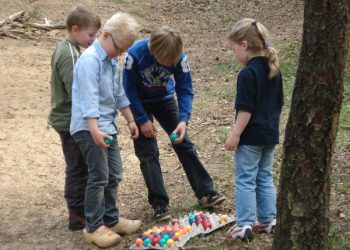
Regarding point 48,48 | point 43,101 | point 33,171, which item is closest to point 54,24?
point 48,48

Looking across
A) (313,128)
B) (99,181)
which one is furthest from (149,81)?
(313,128)

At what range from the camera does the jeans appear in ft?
14.6

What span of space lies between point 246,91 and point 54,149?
377cm

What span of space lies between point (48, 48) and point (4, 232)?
7436 millimetres

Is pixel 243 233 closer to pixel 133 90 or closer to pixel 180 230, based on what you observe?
pixel 180 230

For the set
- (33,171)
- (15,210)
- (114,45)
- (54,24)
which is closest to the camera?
(114,45)

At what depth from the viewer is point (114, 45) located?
4.03m

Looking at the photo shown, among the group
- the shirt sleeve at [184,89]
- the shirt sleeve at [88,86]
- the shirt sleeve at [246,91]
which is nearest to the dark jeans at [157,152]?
the shirt sleeve at [184,89]

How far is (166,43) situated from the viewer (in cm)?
417

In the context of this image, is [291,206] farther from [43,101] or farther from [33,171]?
[43,101]

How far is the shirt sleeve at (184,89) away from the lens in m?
4.52

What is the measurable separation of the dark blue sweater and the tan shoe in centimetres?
124

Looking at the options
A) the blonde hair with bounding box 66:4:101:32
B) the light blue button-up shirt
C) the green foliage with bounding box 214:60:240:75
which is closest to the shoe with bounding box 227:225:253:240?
the light blue button-up shirt

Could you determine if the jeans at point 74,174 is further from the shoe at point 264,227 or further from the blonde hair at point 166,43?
the shoe at point 264,227
